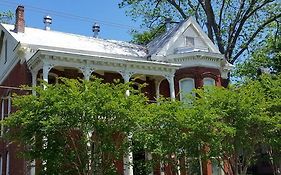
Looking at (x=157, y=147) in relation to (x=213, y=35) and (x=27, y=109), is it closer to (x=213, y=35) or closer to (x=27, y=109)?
(x=27, y=109)

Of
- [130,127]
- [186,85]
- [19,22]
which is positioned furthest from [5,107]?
[130,127]

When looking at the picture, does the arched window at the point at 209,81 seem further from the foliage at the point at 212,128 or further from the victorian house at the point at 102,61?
the foliage at the point at 212,128

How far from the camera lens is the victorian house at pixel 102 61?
23344 millimetres

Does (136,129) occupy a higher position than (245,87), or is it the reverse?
(245,87)

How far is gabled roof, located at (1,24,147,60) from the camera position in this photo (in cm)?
2578

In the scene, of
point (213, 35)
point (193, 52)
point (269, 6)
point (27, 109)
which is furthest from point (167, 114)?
point (269, 6)

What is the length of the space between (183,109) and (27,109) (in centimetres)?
613

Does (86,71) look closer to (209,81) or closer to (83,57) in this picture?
(83,57)

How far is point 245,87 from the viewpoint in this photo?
2055cm

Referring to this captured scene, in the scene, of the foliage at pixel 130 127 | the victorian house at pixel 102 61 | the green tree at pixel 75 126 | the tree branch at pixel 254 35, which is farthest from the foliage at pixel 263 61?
the green tree at pixel 75 126

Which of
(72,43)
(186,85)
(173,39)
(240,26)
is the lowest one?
(186,85)

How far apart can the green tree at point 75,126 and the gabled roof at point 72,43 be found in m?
8.25

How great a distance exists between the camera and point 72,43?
27.6 meters

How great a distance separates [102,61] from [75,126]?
705 cm
